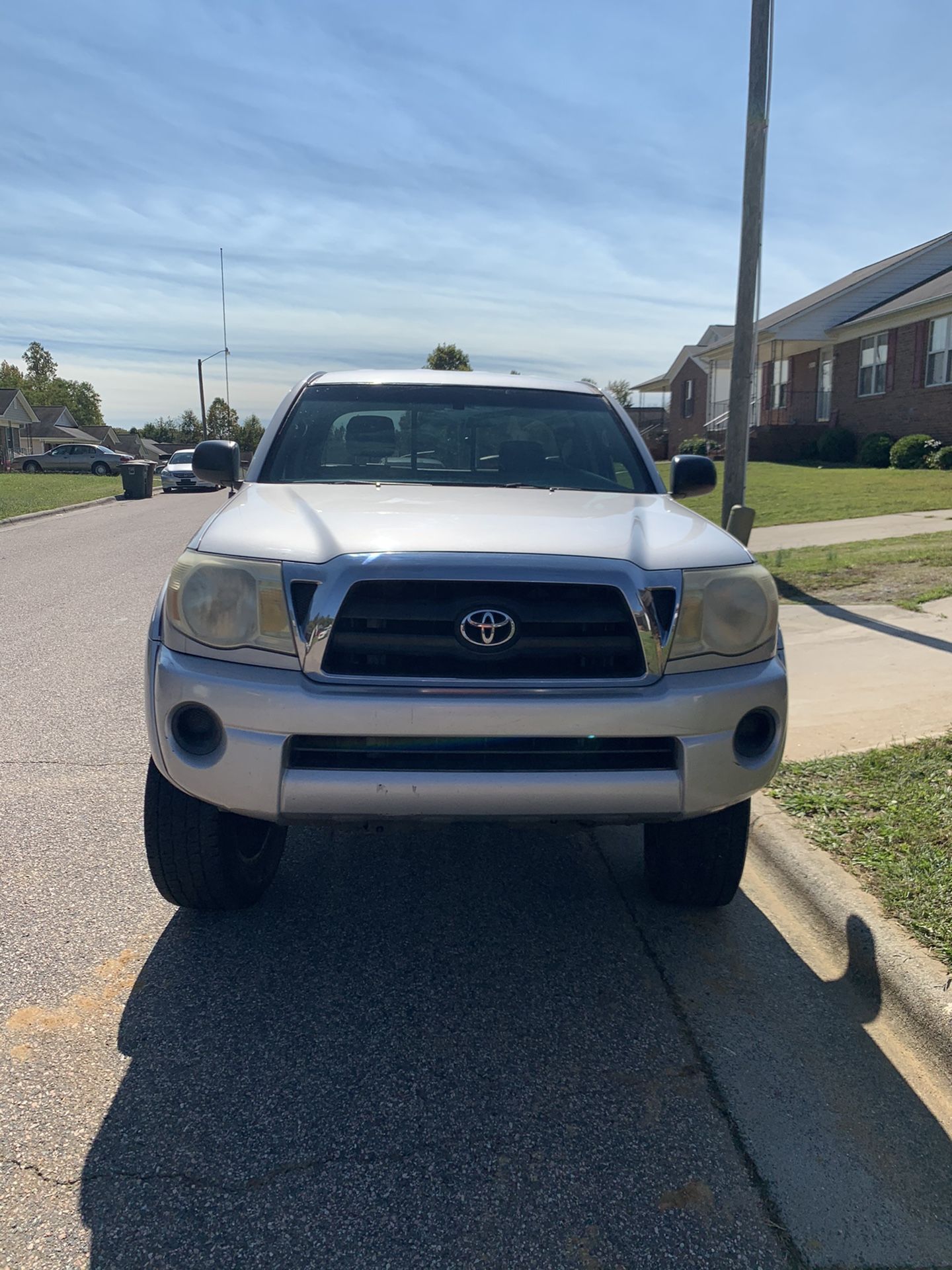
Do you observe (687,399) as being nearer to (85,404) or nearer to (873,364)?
(873,364)

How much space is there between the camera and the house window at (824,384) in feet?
103

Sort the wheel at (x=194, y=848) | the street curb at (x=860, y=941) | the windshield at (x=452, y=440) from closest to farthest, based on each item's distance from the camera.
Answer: the street curb at (x=860, y=941), the wheel at (x=194, y=848), the windshield at (x=452, y=440)

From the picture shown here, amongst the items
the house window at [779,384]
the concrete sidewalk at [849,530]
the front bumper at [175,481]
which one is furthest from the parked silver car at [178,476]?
the concrete sidewalk at [849,530]

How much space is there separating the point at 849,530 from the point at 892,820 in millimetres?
10040

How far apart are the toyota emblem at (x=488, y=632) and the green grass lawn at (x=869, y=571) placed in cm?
550

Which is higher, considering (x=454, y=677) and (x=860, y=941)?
Result: (x=454, y=677)

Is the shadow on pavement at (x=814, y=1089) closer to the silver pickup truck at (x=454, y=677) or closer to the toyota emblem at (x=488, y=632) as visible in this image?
the silver pickup truck at (x=454, y=677)

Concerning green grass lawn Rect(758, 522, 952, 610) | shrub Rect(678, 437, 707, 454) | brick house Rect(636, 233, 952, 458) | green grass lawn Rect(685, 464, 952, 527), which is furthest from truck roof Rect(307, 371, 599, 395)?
shrub Rect(678, 437, 707, 454)

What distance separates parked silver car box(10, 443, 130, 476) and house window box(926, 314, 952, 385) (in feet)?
120

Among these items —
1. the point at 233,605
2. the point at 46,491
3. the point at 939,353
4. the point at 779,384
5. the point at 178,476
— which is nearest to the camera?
the point at 233,605

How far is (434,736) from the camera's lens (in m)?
2.65

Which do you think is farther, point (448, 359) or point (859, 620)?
point (448, 359)

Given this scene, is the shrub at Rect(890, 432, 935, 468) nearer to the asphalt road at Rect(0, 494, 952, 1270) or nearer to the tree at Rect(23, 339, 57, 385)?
the asphalt road at Rect(0, 494, 952, 1270)

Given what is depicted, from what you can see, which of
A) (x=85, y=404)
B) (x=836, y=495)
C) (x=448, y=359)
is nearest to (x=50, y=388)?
(x=85, y=404)
